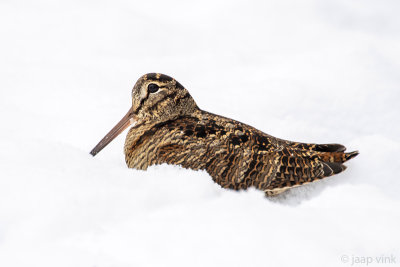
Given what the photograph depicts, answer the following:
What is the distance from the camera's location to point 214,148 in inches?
173

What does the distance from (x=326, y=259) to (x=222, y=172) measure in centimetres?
124

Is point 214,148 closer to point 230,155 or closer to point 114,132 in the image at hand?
point 230,155

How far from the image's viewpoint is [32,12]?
8406mm

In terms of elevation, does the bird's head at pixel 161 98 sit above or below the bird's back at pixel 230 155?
above

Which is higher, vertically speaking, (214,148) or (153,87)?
(153,87)

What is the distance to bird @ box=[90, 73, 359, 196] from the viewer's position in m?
4.36

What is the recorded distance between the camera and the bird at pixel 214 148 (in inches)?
172

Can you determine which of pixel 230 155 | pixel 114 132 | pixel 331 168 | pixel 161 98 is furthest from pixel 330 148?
pixel 114 132

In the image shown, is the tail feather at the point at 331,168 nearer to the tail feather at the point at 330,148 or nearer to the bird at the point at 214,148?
the bird at the point at 214,148

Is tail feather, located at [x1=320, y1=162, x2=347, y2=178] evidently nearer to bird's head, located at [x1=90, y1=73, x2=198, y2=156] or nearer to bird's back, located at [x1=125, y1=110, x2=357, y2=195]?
bird's back, located at [x1=125, y1=110, x2=357, y2=195]

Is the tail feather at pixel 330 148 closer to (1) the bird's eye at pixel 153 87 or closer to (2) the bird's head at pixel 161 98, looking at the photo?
(2) the bird's head at pixel 161 98

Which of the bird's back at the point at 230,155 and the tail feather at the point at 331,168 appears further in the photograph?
the tail feather at the point at 331,168

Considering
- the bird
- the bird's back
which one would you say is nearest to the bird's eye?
the bird

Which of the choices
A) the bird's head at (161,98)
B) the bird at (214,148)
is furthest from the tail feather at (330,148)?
the bird's head at (161,98)
